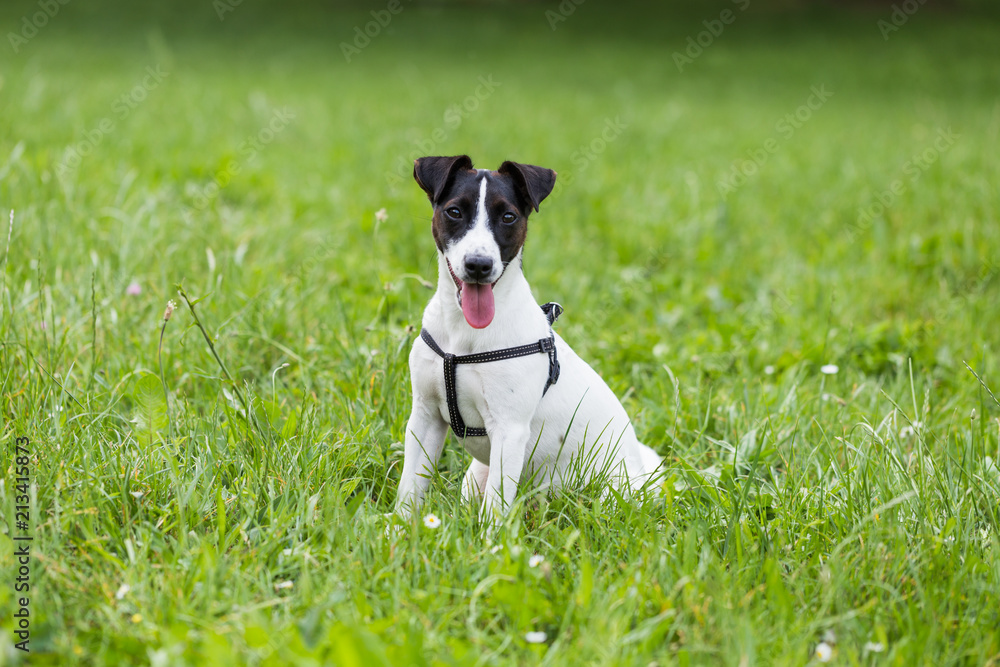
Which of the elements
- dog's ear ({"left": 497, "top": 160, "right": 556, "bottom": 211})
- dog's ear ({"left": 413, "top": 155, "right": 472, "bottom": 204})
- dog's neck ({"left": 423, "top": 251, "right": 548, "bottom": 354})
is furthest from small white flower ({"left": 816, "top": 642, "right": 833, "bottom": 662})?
dog's ear ({"left": 413, "top": 155, "right": 472, "bottom": 204})

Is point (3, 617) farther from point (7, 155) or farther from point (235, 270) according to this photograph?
point (7, 155)

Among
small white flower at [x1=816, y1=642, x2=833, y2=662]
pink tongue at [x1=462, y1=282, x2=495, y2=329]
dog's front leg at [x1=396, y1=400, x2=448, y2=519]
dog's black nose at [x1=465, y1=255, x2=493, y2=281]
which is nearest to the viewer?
small white flower at [x1=816, y1=642, x2=833, y2=662]

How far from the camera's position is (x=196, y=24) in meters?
18.3

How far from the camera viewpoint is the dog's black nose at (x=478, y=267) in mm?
2305

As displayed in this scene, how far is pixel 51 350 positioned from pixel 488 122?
6.47 meters

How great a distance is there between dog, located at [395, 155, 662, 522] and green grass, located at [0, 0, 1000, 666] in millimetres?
136

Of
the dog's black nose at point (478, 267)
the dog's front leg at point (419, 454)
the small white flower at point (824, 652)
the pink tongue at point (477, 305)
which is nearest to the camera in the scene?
the small white flower at point (824, 652)

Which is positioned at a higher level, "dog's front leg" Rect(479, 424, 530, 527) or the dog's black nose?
the dog's black nose

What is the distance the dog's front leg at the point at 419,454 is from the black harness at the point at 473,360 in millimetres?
90

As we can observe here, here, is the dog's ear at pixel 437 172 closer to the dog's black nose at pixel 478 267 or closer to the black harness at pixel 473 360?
the dog's black nose at pixel 478 267

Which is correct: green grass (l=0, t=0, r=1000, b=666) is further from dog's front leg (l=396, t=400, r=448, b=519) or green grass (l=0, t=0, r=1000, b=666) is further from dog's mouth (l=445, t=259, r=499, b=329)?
dog's mouth (l=445, t=259, r=499, b=329)

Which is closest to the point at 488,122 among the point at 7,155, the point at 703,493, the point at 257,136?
the point at 257,136

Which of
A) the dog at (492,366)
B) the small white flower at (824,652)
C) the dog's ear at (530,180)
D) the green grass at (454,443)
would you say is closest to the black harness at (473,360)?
the dog at (492,366)

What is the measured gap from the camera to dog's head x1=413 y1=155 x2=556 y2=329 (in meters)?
2.35
